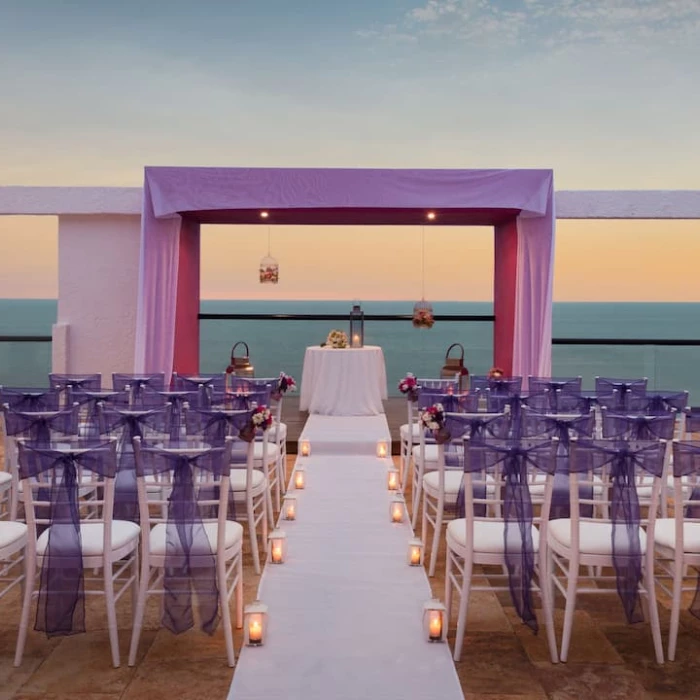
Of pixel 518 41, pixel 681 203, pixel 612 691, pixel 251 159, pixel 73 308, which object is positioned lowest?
pixel 612 691

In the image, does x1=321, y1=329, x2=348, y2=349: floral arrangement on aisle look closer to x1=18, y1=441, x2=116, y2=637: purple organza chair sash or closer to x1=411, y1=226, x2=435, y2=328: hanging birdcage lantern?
x1=411, y1=226, x2=435, y2=328: hanging birdcage lantern

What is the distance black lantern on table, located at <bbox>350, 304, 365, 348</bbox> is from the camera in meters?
8.98

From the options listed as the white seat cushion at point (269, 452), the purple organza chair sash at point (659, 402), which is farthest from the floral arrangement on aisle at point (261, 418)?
the purple organza chair sash at point (659, 402)

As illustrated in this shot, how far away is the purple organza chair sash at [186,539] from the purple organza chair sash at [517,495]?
1108mm

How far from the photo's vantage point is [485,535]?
11.2 feet

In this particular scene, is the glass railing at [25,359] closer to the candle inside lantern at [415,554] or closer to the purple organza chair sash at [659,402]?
the candle inside lantern at [415,554]

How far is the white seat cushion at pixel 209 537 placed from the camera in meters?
3.23

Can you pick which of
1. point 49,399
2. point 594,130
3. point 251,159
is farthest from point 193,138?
point 49,399

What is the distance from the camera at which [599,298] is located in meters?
13.1

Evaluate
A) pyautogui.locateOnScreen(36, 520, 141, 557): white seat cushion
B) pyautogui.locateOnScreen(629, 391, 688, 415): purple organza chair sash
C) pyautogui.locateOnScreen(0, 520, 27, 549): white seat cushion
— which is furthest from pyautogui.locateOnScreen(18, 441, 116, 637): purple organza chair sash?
pyautogui.locateOnScreen(629, 391, 688, 415): purple organza chair sash

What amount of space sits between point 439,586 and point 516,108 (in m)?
11.3

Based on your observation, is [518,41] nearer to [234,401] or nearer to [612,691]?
[234,401]

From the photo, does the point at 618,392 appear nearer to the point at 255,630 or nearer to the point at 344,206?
the point at 255,630

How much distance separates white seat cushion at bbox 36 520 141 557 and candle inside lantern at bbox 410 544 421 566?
144cm
